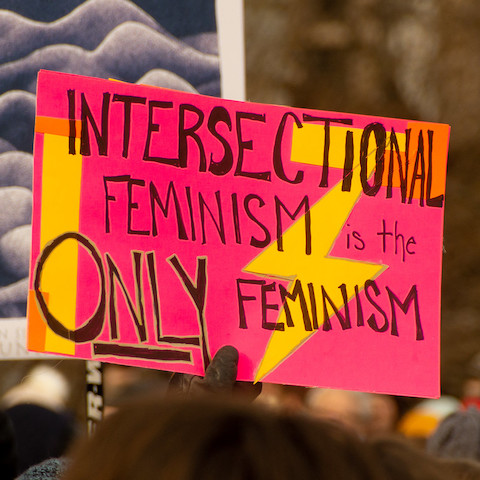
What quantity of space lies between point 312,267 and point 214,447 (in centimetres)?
92

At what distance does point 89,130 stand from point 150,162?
12cm

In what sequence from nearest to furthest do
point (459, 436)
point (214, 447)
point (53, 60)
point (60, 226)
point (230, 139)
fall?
point (214, 447) → point (60, 226) → point (230, 139) → point (53, 60) → point (459, 436)

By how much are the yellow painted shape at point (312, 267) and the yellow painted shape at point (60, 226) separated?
0.31 meters

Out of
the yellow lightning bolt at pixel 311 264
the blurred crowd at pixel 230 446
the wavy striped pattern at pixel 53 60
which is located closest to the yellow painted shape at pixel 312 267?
the yellow lightning bolt at pixel 311 264

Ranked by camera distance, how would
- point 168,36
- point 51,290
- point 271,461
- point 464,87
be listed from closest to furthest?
point 271,461
point 51,290
point 168,36
point 464,87

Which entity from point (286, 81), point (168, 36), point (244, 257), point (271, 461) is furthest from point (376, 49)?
point (271, 461)

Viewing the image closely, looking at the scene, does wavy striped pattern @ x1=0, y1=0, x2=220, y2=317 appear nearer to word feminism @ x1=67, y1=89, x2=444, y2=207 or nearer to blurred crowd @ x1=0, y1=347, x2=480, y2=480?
word feminism @ x1=67, y1=89, x2=444, y2=207

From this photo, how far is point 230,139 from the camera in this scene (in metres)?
1.63

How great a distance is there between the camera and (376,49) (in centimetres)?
795

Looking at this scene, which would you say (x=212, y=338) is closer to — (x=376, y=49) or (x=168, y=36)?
(x=168, y=36)


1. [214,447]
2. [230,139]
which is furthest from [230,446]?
[230,139]

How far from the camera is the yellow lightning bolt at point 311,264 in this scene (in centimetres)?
159

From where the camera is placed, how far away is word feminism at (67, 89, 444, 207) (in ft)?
5.18

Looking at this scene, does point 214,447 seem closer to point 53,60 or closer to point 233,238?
point 233,238
